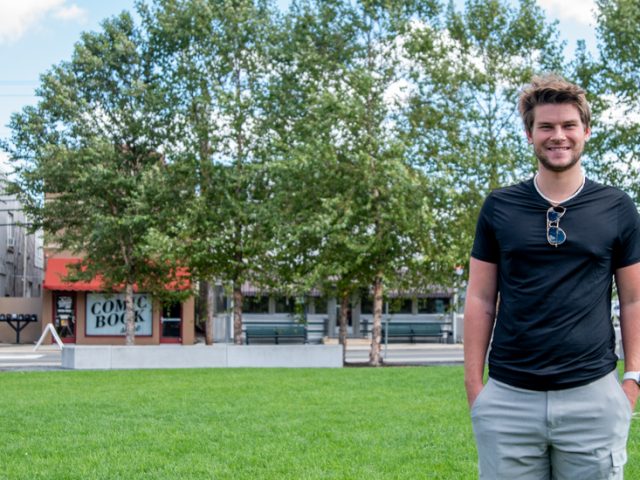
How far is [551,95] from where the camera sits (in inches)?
141

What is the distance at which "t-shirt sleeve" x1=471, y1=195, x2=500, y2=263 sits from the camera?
369 cm

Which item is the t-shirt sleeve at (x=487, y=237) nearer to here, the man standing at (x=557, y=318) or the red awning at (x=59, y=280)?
the man standing at (x=557, y=318)

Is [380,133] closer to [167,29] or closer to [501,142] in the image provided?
[501,142]

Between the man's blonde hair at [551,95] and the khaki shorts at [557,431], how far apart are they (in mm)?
993

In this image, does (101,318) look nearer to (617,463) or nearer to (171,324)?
(171,324)

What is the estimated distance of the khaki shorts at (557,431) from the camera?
11.2ft

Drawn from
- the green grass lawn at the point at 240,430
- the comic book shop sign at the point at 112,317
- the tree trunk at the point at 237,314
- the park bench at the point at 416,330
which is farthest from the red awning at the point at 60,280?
the green grass lawn at the point at 240,430

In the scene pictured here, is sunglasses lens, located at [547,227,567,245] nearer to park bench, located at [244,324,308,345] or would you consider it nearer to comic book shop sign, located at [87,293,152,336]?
park bench, located at [244,324,308,345]

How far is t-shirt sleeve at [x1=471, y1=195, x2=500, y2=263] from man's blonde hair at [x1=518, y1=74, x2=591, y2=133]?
34cm

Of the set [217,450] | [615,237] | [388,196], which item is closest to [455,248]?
[388,196]

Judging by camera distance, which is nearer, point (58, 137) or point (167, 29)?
point (167, 29)

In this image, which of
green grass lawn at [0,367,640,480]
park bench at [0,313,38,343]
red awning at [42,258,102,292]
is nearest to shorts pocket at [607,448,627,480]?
green grass lawn at [0,367,640,480]

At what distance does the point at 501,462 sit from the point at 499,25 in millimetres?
23915

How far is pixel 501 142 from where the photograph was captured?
25547mm
